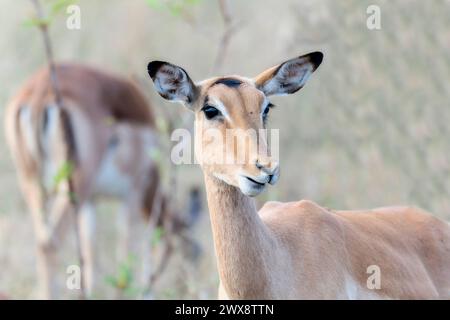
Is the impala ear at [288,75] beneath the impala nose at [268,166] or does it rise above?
above

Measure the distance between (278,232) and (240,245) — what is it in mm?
319

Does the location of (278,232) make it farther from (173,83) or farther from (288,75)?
(173,83)

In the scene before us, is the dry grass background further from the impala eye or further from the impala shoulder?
the impala eye

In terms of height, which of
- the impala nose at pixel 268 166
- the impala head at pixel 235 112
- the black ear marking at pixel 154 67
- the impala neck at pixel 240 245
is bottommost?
the impala neck at pixel 240 245

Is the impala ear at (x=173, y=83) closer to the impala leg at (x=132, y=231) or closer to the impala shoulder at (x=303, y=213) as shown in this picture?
the impala shoulder at (x=303, y=213)

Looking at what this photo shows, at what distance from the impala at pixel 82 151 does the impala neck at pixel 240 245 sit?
4586 millimetres

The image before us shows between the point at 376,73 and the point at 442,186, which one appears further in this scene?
the point at 376,73

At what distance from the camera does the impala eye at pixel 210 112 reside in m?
4.54

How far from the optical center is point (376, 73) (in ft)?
39.5

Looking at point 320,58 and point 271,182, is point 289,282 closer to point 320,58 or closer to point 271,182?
point 271,182

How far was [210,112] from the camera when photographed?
4.56 meters

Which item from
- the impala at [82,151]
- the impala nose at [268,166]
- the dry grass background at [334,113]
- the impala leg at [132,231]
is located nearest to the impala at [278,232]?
the impala nose at [268,166]

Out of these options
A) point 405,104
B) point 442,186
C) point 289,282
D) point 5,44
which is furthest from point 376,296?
point 5,44
